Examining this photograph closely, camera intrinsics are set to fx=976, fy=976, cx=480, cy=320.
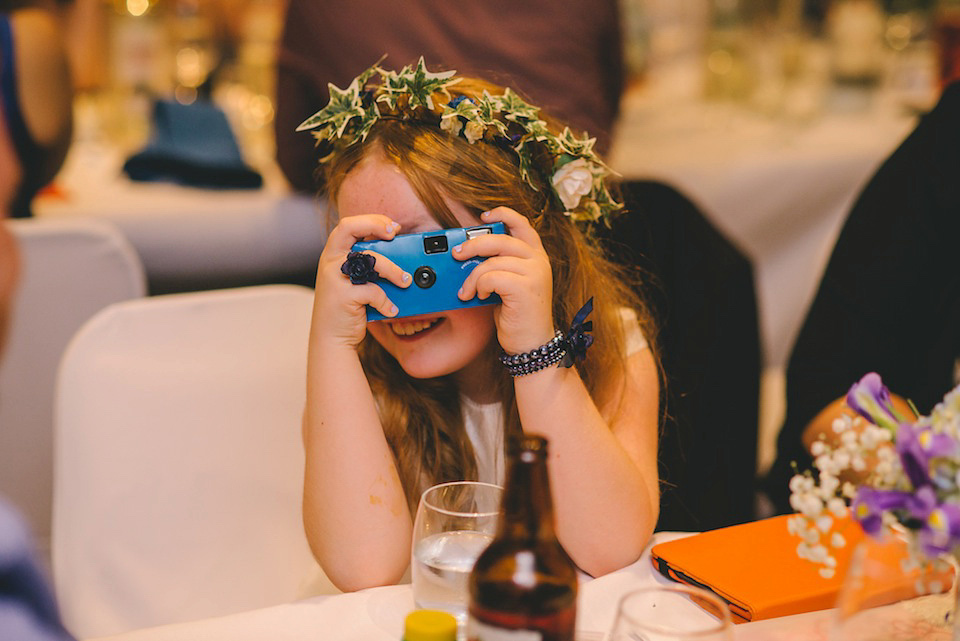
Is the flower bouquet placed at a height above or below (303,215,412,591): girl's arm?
above

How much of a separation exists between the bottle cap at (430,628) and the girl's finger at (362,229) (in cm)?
47

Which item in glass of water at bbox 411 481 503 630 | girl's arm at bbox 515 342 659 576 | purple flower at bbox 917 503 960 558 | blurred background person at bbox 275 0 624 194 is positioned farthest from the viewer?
blurred background person at bbox 275 0 624 194

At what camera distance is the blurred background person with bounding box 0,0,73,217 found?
2.31 m

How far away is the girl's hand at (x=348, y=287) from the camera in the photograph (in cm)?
108

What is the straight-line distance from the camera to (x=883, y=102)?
3484mm

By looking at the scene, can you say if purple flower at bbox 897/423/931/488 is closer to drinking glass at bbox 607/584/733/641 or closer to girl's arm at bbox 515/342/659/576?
drinking glass at bbox 607/584/733/641

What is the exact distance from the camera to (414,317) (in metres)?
1.20

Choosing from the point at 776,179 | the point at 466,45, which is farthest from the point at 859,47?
the point at 466,45

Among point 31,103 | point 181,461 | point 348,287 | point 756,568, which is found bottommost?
point 181,461

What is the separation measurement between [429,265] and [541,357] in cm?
16

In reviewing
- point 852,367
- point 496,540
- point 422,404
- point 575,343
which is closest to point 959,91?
point 852,367

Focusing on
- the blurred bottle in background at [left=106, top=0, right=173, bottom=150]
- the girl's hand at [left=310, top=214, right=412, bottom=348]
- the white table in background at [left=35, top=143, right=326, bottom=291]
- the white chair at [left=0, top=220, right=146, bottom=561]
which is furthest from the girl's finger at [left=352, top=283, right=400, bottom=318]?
the blurred bottle in background at [left=106, top=0, right=173, bottom=150]

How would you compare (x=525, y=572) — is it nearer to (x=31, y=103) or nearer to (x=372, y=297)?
(x=372, y=297)

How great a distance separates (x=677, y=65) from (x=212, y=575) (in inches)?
124
